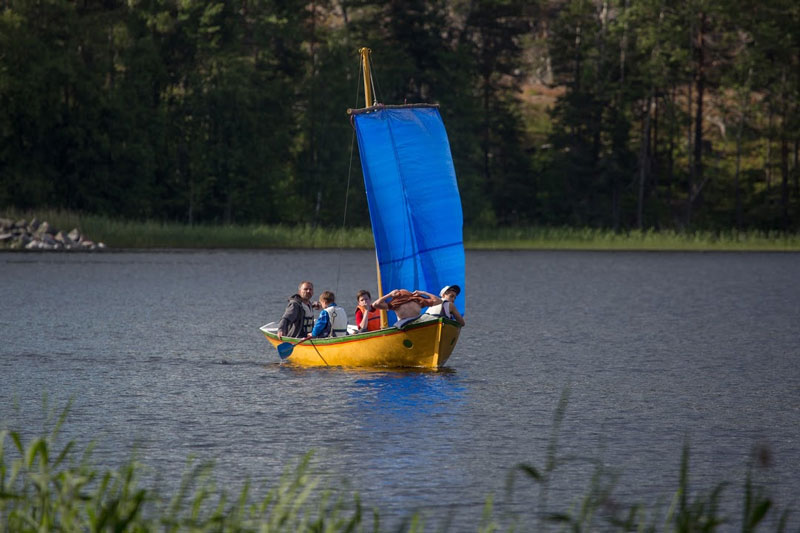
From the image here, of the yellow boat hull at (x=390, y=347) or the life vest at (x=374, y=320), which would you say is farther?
the life vest at (x=374, y=320)

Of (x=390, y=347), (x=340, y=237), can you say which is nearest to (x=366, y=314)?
(x=390, y=347)

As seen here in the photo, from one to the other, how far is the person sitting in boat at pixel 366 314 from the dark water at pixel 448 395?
1.09 m

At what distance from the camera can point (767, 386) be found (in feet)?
70.5

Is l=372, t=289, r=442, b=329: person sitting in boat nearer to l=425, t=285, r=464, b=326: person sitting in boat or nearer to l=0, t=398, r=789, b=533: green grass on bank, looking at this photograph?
l=425, t=285, r=464, b=326: person sitting in boat

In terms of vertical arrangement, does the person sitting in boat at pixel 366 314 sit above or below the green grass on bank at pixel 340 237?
above

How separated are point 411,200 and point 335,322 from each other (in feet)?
10.4

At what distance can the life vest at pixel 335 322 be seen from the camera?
2298cm

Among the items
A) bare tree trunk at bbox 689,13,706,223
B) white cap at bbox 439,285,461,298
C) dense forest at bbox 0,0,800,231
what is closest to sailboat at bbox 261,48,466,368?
white cap at bbox 439,285,461,298

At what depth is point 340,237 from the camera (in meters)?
76.8

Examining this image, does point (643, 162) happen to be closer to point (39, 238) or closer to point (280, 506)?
point (39, 238)

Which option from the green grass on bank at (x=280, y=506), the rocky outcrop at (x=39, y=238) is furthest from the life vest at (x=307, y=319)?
the rocky outcrop at (x=39, y=238)

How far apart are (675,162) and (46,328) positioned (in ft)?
227

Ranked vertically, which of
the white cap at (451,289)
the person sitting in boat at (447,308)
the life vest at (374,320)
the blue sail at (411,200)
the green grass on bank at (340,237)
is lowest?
the green grass on bank at (340,237)

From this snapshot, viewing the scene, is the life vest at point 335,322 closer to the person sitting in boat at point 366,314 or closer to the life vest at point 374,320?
the person sitting in boat at point 366,314
